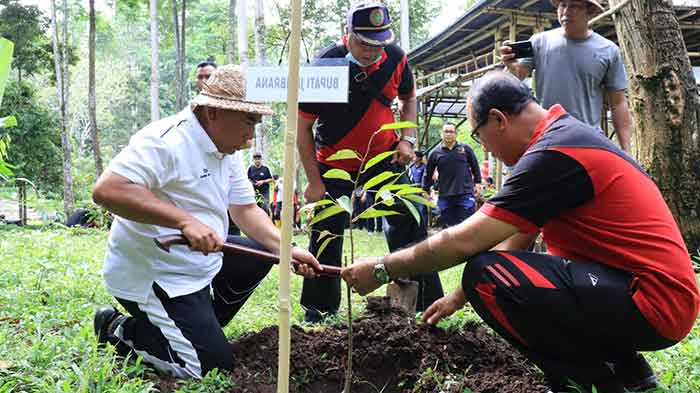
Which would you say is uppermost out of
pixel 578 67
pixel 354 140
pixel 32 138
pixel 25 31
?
pixel 25 31

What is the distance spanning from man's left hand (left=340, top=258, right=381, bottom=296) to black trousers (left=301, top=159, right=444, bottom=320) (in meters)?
1.09

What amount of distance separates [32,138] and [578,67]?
1489 centimetres

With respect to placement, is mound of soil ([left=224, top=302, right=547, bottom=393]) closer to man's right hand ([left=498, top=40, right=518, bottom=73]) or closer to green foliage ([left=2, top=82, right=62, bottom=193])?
man's right hand ([left=498, top=40, right=518, bottom=73])

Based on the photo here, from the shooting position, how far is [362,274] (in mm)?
2098

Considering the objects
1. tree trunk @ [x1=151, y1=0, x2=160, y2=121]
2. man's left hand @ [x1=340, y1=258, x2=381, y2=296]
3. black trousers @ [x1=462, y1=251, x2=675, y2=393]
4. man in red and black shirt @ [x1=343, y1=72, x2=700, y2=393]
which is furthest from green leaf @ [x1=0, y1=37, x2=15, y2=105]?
tree trunk @ [x1=151, y1=0, x2=160, y2=121]

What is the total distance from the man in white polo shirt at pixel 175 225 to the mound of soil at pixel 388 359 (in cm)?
22

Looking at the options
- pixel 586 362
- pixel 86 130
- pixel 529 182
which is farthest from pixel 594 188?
pixel 86 130

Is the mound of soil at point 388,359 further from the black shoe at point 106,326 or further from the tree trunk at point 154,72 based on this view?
the tree trunk at point 154,72

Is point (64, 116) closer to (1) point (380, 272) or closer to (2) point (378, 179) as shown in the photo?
(1) point (380, 272)

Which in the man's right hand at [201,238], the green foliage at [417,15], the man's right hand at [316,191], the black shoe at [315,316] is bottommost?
the black shoe at [315,316]

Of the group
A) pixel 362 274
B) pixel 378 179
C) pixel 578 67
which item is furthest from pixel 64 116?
pixel 378 179

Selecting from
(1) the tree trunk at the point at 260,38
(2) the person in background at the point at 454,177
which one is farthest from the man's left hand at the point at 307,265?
(1) the tree trunk at the point at 260,38

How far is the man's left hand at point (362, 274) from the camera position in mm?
2090

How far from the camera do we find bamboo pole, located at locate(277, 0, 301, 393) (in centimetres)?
123
